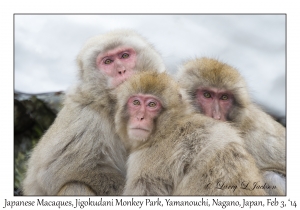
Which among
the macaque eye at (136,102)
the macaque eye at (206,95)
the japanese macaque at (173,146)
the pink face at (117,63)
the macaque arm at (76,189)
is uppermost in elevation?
the pink face at (117,63)

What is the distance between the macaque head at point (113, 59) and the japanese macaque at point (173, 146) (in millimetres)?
317

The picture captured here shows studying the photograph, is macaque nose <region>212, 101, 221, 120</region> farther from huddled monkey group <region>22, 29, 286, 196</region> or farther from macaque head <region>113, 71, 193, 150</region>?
macaque head <region>113, 71, 193, 150</region>

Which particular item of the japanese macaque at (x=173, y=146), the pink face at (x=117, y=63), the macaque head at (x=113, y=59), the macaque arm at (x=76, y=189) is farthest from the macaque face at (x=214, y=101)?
the macaque arm at (x=76, y=189)

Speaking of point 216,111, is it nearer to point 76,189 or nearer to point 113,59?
point 113,59

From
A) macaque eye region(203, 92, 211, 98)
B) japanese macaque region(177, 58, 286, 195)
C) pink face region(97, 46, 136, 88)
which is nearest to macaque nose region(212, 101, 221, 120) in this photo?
japanese macaque region(177, 58, 286, 195)

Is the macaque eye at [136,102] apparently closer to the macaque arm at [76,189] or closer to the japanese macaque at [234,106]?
the japanese macaque at [234,106]

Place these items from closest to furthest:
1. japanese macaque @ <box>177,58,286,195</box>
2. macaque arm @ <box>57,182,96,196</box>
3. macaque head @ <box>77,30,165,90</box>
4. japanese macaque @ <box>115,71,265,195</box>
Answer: japanese macaque @ <box>115,71,265,195</box>, macaque arm @ <box>57,182,96,196</box>, macaque head @ <box>77,30,165,90</box>, japanese macaque @ <box>177,58,286,195</box>

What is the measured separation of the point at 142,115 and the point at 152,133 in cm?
18

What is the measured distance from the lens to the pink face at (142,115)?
175 inches

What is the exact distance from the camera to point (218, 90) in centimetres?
530

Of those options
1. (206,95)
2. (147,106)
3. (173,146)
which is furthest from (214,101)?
(173,146)

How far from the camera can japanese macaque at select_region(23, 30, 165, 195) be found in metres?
5.03

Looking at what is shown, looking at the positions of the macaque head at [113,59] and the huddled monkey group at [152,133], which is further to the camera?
the macaque head at [113,59]

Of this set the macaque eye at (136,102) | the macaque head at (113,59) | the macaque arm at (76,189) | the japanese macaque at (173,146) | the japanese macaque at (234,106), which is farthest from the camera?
the japanese macaque at (234,106)
